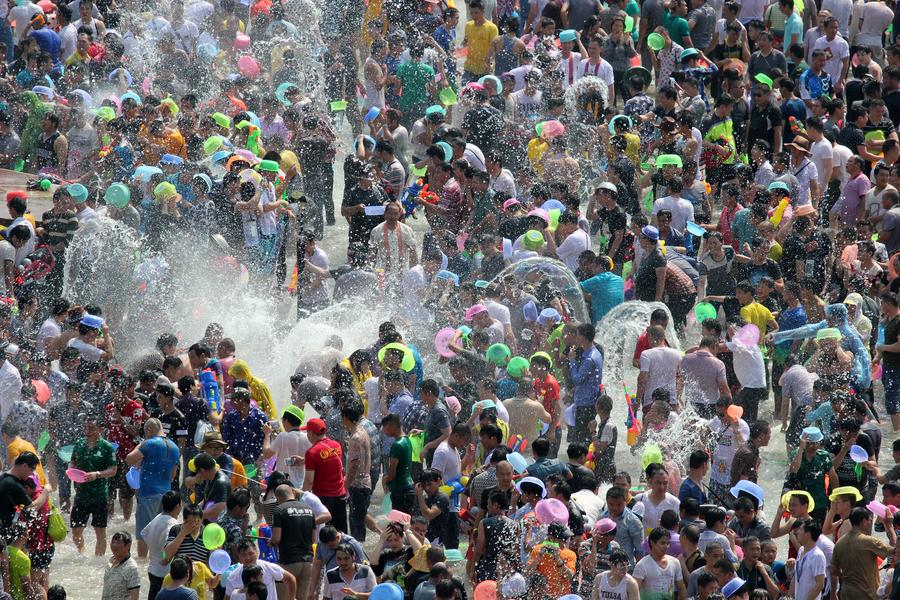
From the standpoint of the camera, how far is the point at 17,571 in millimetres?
12578

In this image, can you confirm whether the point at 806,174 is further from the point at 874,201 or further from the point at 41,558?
the point at 41,558

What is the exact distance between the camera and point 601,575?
12.1 metres

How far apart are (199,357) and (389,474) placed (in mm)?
2122

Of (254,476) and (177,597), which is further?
(254,476)

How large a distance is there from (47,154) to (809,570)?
10.8 m

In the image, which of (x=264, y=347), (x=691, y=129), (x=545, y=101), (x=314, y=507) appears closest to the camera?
(x=314, y=507)

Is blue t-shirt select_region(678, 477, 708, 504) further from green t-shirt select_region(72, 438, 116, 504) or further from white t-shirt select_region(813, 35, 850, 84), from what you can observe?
white t-shirt select_region(813, 35, 850, 84)

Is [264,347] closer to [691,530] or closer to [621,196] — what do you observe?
[621,196]

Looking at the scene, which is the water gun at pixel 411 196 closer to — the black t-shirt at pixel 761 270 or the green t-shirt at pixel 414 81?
the green t-shirt at pixel 414 81

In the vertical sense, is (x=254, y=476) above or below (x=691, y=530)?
below

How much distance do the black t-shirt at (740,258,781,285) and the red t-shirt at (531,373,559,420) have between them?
8.15ft

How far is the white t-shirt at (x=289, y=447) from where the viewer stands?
13.9m

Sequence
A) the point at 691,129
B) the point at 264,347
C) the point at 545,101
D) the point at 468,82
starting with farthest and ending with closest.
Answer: the point at 468,82 → the point at 545,101 → the point at 691,129 → the point at 264,347

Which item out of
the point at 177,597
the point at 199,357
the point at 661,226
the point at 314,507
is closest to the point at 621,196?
the point at 661,226
